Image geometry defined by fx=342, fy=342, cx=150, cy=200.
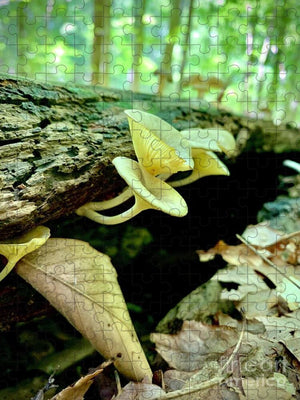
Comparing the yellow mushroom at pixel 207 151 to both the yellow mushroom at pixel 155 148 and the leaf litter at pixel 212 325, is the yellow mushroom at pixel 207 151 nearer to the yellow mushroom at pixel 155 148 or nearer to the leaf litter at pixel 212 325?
the yellow mushroom at pixel 155 148

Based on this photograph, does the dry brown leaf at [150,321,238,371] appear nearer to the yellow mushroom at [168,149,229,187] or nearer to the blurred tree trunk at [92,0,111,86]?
the yellow mushroom at [168,149,229,187]

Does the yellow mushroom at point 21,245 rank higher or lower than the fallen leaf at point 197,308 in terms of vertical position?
higher

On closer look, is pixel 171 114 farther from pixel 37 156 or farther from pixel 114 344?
pixel 114 344

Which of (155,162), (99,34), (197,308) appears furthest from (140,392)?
(99,34)

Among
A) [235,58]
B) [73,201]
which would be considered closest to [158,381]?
[73,201]

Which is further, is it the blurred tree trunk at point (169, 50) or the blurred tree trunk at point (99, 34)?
the blurred tree trunk at point (99, 34)

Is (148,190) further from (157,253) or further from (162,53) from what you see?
(162,53)

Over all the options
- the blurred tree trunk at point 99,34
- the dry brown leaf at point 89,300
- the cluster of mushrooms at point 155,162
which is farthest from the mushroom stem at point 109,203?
the blurred tree trunk at point 99,34
